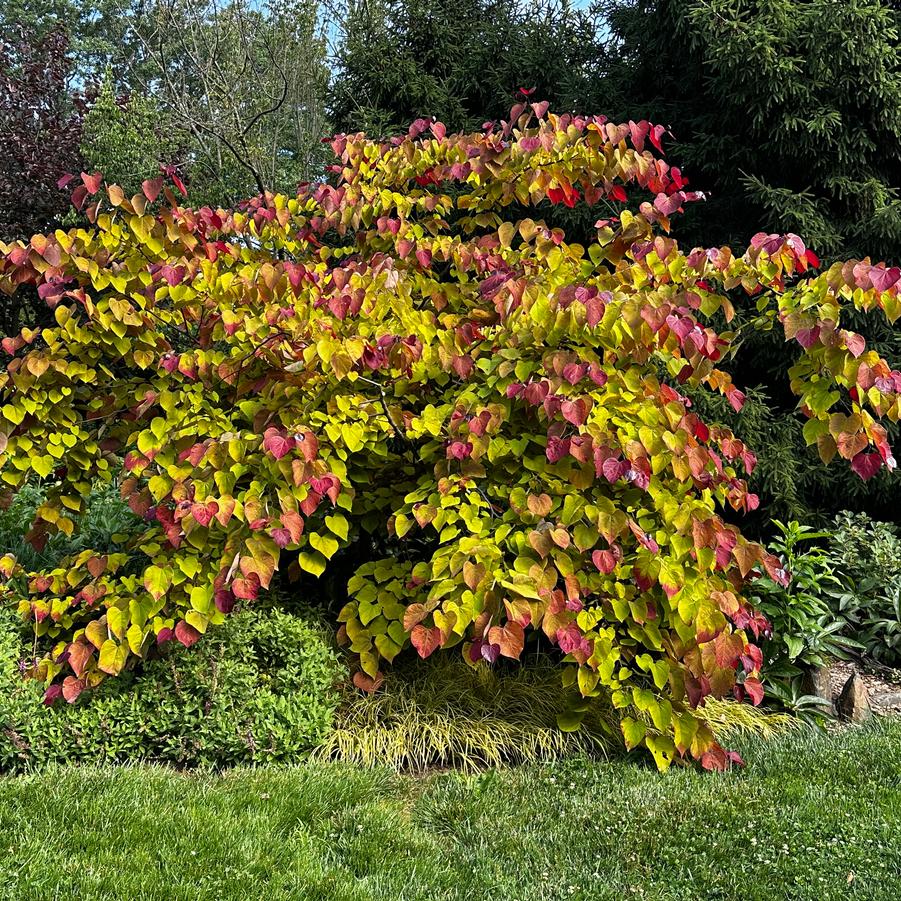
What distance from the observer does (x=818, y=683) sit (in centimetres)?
347

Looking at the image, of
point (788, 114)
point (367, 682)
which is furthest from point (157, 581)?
point (788, 114)

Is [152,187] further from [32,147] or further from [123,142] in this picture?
[123,142]

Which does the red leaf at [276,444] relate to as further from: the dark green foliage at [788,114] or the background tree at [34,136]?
the background tree at [34,136]

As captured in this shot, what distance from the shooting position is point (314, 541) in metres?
2.77

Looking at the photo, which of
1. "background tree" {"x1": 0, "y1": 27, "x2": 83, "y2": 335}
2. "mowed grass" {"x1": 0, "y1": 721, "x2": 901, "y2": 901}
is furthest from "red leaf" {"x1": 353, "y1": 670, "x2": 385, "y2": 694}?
"background tree" {"x1": 0, "y1": 27, "x2": 83, "y2": 335}

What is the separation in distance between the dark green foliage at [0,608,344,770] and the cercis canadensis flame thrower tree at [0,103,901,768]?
0.35ft

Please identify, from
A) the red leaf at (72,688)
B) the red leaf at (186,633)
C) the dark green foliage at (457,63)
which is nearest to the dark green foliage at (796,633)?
the red leaf at (186,633)

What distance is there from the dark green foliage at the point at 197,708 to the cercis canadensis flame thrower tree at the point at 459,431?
0.11 m

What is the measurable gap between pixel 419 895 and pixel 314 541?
3.68 ft

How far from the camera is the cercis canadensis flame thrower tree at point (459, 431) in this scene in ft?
8.34

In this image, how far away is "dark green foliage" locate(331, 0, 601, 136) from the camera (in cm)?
584

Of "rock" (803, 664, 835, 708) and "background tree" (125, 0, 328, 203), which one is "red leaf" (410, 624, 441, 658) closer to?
"rock" (803, 664, 835, 708)

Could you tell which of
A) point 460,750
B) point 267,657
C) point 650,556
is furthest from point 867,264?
point 267,657

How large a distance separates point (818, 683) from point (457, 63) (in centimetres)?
483
